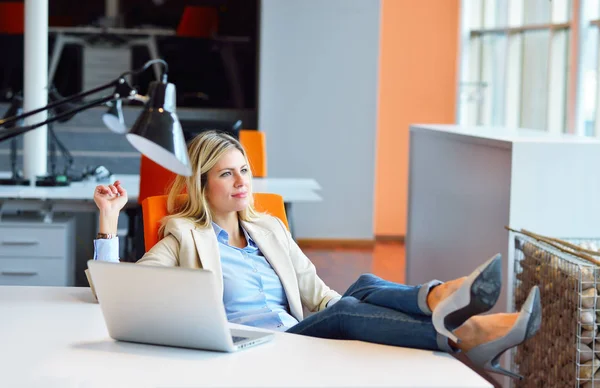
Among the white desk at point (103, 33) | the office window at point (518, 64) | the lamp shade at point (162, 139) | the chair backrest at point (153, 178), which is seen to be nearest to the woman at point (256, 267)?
the lamp shade at point (162, 139)

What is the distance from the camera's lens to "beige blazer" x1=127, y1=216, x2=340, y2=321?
2762 mm

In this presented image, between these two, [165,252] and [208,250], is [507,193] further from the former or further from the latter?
[165,252]

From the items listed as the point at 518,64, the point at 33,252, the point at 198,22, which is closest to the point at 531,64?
the point at 518,64

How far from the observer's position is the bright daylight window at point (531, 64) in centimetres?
677

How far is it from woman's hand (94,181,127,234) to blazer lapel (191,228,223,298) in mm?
257

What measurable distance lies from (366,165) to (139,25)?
2919 millimetres

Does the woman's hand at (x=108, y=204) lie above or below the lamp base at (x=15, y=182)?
above

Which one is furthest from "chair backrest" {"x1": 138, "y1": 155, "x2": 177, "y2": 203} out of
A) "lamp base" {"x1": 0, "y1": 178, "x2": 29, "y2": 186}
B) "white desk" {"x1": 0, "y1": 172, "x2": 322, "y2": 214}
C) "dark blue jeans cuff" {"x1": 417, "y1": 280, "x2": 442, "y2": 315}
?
"dark blue jeans cuff" {"x1": 417, "y1": 280, "x2": 442, "y2": 315}

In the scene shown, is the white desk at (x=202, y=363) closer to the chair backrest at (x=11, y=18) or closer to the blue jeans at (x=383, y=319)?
the blue jeans at (x=383, y=319)

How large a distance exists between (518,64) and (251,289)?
591cm

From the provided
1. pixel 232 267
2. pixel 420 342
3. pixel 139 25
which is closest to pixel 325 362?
pixel 420 342

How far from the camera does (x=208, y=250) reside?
279cm

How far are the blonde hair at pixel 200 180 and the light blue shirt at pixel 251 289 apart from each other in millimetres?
69

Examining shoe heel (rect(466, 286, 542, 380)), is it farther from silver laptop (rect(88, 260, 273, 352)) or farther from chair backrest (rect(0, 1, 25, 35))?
chair backrest (rect(0, 1, 25, 35))
